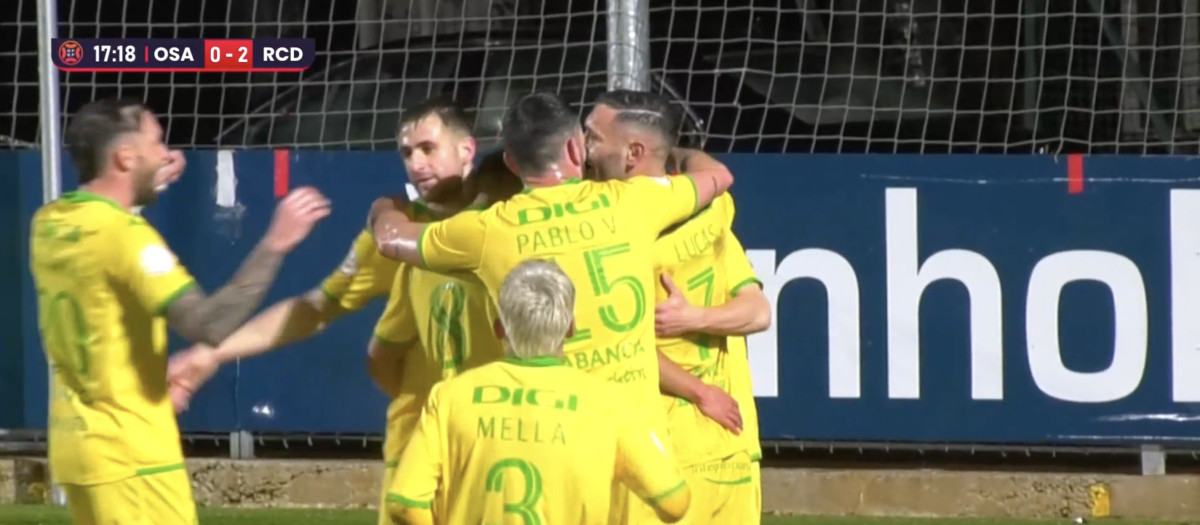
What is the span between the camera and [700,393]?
208 inches

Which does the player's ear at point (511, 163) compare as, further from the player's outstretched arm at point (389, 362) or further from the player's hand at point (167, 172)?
the player's hand at point (167, 172)

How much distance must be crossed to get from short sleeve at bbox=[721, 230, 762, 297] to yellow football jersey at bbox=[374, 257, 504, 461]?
85cm

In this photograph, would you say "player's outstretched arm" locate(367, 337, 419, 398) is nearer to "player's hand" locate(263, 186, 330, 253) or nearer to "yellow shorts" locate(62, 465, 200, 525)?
"player's hand" locate(263, 186, 330, 253)

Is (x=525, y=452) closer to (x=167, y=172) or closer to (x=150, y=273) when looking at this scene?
(x=150, y=273)

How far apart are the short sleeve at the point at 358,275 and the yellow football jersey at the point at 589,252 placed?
585 mm

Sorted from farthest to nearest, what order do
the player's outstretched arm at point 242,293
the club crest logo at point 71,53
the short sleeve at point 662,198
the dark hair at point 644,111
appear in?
the club crest logo at point 71,53, the dark hair at point 644,111, the short sleeve at point 662,198, the player's outstretched arm at point 242,293

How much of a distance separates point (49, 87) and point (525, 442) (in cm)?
540

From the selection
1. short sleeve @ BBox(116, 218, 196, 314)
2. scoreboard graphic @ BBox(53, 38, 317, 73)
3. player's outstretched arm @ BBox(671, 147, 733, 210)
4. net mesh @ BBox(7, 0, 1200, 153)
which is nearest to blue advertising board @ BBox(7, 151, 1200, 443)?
net mesh @ BBox(7, 0, 1200, 153)

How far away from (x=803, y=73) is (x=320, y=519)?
3.08 meters

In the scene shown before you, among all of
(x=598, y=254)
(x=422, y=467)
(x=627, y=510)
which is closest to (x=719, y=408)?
(x=627, y=510)

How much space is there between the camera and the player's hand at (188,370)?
5.00 meters

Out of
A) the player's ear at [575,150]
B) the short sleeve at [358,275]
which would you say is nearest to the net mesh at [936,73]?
the short sleeve at [358,275]

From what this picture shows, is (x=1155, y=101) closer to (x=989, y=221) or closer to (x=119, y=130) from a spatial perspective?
(x=989, y=221)

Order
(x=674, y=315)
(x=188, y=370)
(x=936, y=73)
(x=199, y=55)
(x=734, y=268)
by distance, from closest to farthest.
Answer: (x=188, y=370)
(x=674, y=315)
(x=734, y=268)
(x=936, y=73)
(x=199, y=55)
